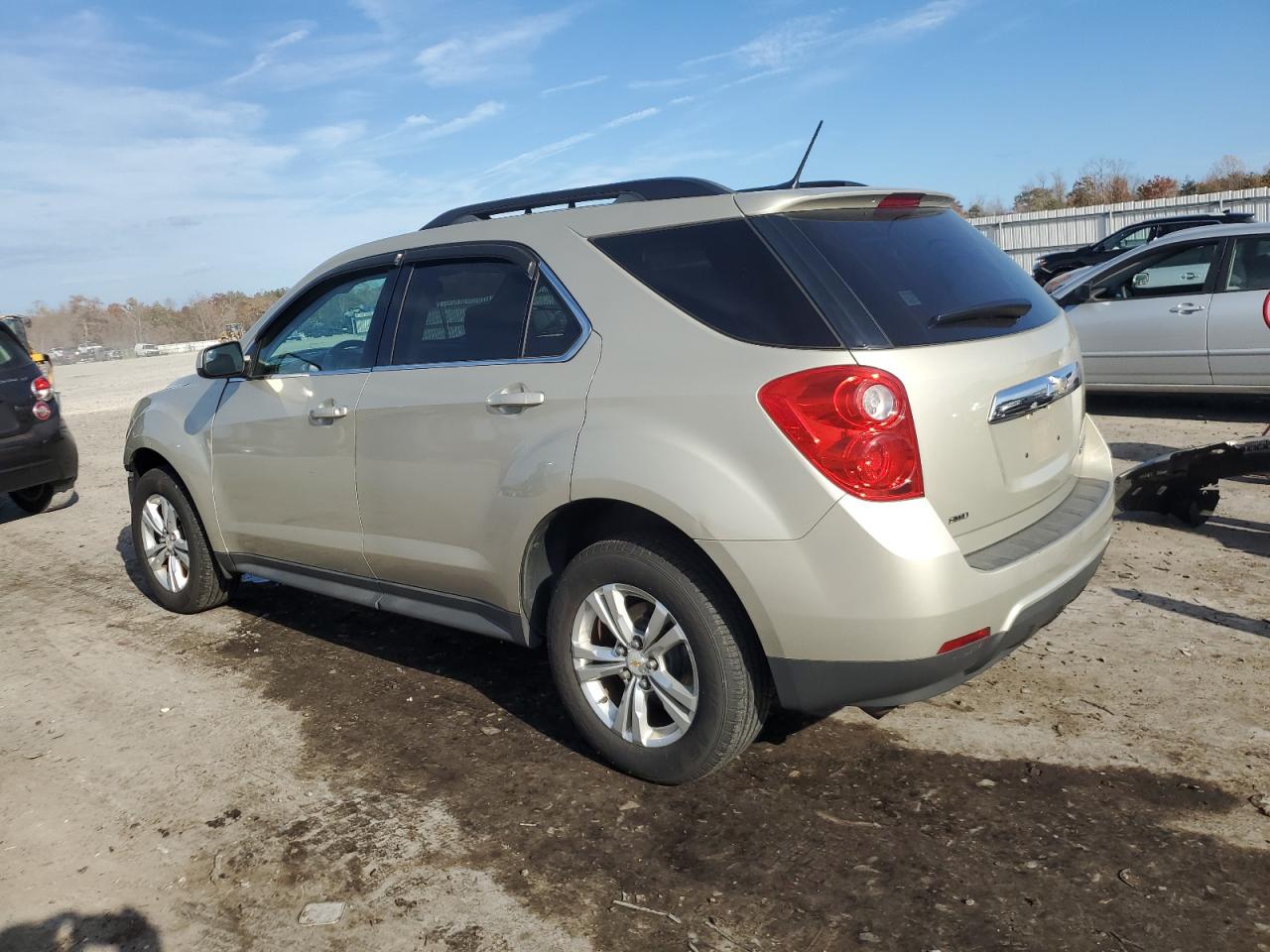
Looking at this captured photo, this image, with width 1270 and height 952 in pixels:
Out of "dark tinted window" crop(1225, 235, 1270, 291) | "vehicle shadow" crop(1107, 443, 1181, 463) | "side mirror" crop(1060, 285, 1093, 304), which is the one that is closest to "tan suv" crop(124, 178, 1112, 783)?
"vehicle shadow" crop(1107, 443, 1181, 463)

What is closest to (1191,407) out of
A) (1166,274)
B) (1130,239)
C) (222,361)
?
(1166,274)

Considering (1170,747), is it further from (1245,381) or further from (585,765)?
(1245,381)

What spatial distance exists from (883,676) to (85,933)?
2.34 meters

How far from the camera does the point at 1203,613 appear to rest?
15.3ft

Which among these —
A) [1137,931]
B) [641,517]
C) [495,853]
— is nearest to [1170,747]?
[1137,931]

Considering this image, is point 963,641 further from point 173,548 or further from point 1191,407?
point 1191,407

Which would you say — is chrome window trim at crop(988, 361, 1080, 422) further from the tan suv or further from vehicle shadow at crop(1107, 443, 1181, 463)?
vehicle shadow at crop(1107, 443, 1181, 463)

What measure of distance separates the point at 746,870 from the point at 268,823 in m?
1.59

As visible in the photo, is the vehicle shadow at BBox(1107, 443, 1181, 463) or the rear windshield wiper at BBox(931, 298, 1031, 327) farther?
the vehicle shadow at BBox(1107, 443, 1181, 463)

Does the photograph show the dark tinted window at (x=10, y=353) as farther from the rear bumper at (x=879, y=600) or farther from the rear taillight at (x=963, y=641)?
the rear taillight at (x=963, y=641)

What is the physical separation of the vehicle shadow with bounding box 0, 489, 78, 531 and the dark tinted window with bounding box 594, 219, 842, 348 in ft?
25.9

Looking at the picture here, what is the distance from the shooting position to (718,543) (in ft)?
10.0

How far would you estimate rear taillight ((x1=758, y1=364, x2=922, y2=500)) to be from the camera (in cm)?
290

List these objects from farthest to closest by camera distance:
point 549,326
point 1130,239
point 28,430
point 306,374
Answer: point 1130,239
point 28,430
point 306,374
point 549,326
